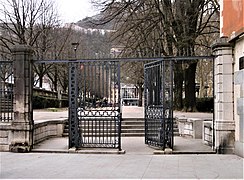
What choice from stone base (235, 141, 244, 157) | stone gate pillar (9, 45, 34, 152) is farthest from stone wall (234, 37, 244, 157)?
stone gate pillar (9, 45, 34, 152)

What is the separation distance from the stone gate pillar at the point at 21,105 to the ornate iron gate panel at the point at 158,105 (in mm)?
4027

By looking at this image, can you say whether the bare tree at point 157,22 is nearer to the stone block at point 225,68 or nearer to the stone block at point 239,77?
the stone block at point 225,68

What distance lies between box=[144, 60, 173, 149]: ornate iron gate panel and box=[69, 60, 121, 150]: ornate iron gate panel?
1206mm

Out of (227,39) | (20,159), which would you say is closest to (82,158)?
(20,159)

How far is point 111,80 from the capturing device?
42.3 ft

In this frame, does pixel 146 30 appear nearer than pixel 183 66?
Yes

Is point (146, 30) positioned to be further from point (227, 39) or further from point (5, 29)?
point (5, 29)

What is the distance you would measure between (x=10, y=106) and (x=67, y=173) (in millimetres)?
5190

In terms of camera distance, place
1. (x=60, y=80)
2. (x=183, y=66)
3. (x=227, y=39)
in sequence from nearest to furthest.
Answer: (x=227, y=39)
(x=183, y=66)
(x=60, y=80)

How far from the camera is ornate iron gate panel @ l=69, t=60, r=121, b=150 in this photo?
12453 mm

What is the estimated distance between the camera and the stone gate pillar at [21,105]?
12.3 m

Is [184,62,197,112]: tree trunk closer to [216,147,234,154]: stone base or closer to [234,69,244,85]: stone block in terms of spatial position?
[216,147,234,154]: stone base

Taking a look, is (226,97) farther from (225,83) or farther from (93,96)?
(93,96)

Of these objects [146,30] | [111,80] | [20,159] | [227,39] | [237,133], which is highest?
[146,30]
